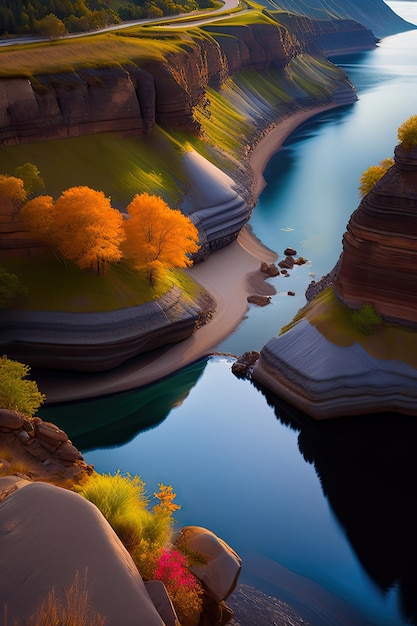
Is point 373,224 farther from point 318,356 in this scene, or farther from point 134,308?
point 134,308

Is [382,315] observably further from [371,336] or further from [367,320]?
[371,336]

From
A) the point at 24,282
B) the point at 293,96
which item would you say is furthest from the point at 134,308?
the point at 293,96

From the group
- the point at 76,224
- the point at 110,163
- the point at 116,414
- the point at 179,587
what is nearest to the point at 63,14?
the point at 110,163

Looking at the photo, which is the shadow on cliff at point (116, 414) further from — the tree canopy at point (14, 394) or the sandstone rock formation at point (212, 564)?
the sandstone rock formation at point (212, 564)

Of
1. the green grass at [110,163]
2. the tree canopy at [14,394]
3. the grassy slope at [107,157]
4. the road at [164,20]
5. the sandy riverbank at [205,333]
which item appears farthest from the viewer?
the road at [164,20]

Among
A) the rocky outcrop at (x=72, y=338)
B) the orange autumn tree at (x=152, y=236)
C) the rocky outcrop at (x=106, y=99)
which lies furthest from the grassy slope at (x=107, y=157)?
the orange autumn tree at (x=152, y=236)

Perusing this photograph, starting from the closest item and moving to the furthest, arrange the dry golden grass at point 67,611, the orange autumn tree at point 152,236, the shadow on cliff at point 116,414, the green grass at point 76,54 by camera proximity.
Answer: the dry golden grass at point 67,611 < the shadow on cliff at point 116,414 < the orange autumn tree at point 152,236 < the green grass at point 76,54
